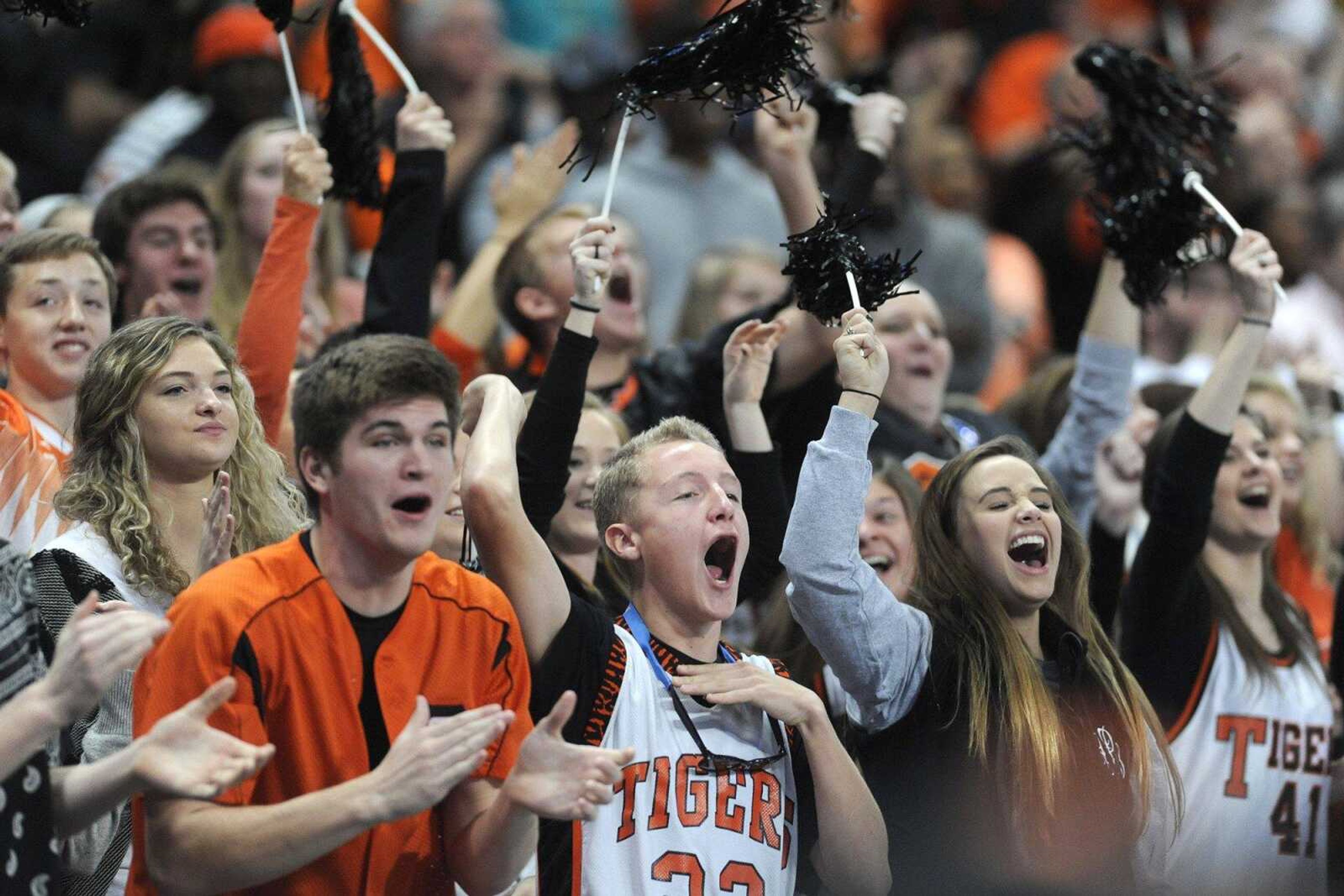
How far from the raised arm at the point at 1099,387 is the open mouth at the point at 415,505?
260cm

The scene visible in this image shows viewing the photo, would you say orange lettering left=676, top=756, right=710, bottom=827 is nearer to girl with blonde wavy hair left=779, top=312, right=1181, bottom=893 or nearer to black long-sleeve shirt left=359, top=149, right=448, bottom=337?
girl with blonde wavy hair left=779, top=312, right=1181, bottom=893

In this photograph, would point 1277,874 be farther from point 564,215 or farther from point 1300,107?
point 1300,107

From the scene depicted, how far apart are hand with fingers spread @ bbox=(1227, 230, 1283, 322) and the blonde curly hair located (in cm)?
250

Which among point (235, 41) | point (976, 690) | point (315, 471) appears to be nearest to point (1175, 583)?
point (976, 690)

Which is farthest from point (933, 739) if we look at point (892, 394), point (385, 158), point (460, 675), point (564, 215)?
point (385, 158)

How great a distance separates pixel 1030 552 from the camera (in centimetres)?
411

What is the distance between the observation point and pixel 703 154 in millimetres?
7934

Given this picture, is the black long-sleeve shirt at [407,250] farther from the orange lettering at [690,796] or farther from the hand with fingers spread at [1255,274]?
the hand with fingers spread at [1255,274]

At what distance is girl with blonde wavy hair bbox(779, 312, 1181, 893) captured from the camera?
12.5 ft

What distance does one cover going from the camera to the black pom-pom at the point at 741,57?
414 centimetres

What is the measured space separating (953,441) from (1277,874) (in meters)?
1.52

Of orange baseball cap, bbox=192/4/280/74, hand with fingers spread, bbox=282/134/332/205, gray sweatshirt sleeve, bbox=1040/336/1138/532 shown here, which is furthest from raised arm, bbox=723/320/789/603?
orange baseball cap, bbox=192/4/280/74

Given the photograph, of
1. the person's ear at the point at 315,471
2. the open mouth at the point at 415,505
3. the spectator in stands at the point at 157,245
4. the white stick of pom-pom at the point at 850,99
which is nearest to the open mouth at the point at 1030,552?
the open mouth at the point at 415,505

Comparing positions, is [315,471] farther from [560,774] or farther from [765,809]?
[765,809]
